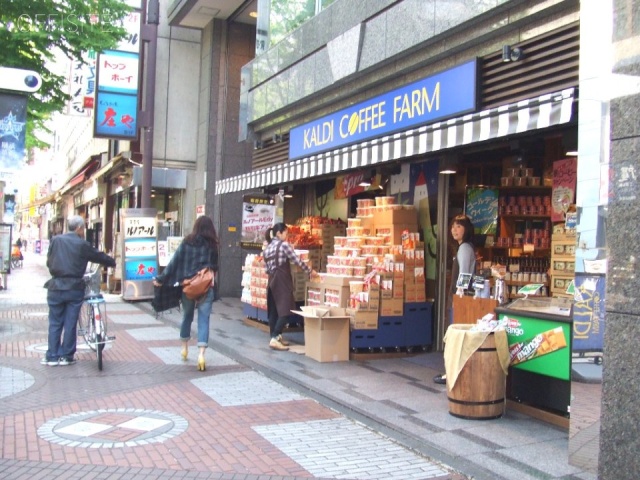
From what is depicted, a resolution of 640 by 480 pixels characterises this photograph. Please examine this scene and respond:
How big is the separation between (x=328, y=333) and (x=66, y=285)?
337 centimetres

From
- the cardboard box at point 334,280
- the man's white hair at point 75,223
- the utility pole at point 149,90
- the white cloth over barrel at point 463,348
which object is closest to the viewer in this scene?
the white cloth over barrel at point 463,348

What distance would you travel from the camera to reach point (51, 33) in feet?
44.8

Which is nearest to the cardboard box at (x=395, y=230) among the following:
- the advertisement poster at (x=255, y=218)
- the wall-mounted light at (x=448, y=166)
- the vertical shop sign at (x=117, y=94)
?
the wall-mounted light at (x=448, y=166)

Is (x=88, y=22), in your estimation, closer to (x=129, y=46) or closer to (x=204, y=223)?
(x=129, y=46)

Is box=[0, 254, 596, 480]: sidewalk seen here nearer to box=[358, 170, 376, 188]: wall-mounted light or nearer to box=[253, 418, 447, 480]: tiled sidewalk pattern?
box=[253, 418, 447, 480]: tiled sidewalk pattern

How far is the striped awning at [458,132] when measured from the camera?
17.7 feet

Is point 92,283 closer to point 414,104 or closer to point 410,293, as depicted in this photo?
point 410,293

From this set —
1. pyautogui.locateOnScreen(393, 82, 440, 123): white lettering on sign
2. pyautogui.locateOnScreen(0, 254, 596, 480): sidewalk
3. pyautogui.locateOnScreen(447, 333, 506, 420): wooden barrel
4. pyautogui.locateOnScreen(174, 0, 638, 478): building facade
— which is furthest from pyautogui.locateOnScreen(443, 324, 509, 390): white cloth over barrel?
pyautogui.locateOnScreen(393, 82, 440, 123): white lettering on sign

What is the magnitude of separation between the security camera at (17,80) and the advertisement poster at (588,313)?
30.8ft

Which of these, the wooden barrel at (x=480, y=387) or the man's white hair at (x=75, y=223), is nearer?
the wooden barrel at (x=480, y=387)

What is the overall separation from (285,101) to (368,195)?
2.51 metres

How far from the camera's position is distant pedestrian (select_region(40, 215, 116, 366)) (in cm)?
787

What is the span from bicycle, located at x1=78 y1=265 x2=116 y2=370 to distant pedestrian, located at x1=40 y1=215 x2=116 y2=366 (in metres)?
0.17

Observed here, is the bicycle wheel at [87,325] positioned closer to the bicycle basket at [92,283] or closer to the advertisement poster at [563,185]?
the bicycle basket at [92,283]
